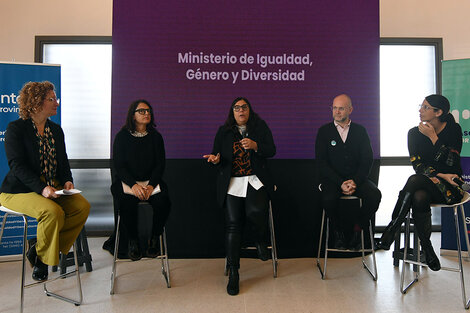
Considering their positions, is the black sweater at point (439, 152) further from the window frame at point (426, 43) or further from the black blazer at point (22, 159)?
the black blazer at point (22, 159)

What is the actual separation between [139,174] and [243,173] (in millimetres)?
883

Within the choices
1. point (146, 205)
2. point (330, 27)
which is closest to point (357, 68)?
point (330, 27)

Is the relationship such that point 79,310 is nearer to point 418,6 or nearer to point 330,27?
point 330,27

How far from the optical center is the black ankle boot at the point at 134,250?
3.01 metres

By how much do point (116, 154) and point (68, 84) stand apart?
2164mm

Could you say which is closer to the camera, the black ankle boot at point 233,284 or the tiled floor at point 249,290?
the tiled floor at point 249,290

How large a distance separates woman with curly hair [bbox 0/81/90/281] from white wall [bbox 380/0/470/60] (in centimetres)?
405

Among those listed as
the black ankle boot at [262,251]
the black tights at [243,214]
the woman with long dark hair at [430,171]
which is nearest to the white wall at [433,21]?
the woman with long dark hair at [430,171]

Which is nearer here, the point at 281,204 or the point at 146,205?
the point at 146,205

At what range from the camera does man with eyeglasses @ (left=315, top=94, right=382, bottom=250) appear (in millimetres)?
3215

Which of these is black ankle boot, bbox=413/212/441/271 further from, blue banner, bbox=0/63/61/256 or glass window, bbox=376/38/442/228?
blue banner, bbox=0/63/61/256

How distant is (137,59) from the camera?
382cm

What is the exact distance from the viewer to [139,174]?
10.6 ft

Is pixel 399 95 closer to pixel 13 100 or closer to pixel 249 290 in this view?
pixel 249 290
